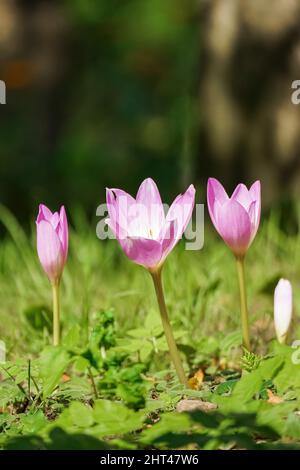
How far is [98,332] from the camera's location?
2.13 m

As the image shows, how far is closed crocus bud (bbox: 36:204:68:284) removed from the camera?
7.06 feet

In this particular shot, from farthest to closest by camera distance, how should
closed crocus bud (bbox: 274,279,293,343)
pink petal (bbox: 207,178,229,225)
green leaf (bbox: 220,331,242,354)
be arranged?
1. green leaf (bbox: 220,331,242,354)
2. closed crocus bud (bbox: 274,279,293,343)
3. pink petal (bbox: 207,178,229,225)

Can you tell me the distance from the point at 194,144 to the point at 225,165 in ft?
2.06

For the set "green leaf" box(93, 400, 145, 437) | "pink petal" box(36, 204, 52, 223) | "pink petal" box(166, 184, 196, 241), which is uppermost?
"pink petal" box(36, 204, 52, 223)

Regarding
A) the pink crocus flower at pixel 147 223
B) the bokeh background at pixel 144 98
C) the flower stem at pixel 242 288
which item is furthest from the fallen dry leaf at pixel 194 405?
the bokeh background at pixel 144 98

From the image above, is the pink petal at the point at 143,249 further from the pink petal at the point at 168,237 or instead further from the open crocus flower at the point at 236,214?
the open crocus flower at the point at 236,214

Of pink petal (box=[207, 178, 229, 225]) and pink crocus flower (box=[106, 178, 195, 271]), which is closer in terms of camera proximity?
pink crocus flower (box=[106, 178, 195, 271])

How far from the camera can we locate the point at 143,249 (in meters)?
2.02

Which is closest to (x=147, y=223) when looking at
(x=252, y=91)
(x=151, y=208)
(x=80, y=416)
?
(x=151, y=208)

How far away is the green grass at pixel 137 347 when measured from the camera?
1858mm

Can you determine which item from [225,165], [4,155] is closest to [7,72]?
[4,155]

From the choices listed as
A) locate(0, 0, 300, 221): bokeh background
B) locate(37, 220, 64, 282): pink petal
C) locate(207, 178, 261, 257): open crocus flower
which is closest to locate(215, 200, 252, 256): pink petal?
locate(207, 178, 261, 257): open crocus flower

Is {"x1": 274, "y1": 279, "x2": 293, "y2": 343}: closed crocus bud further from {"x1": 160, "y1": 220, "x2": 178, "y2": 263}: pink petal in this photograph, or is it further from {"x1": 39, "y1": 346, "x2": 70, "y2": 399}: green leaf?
{"x1": 39, "y1": 346, "x2": 70, "y2": 399}: green leaf

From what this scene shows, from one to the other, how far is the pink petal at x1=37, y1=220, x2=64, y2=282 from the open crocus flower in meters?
0.35
